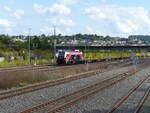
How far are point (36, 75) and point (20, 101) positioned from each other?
15.4 meters

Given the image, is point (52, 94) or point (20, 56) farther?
point (20, 56)

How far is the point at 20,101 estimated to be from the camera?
18.2m

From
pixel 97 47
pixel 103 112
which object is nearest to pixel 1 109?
pixel 103 112

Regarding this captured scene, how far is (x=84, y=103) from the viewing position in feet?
57.7

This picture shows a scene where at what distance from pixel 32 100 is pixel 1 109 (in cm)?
311

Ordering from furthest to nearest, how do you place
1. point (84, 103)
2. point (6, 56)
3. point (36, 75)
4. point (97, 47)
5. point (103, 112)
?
point (97, 47)
point (6, 56)
point (36, 75)
point (84, 103)
point (103, 112)

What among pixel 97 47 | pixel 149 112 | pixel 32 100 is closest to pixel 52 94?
pixel 32 100

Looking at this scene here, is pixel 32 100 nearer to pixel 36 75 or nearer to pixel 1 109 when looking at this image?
pixel 1 109

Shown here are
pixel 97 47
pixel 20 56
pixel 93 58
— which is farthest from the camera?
pixel 97 47

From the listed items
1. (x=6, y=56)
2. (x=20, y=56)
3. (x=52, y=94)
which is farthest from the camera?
(x=20, y=56)

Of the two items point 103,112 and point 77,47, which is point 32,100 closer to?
point 103,112

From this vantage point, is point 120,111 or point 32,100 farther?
point 32,100

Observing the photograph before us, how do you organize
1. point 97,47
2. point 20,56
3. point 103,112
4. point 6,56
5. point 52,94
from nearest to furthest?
point 103,112, point 52,94, point 6,56, point 20,56, point 97,47

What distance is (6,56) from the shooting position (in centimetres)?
7656
